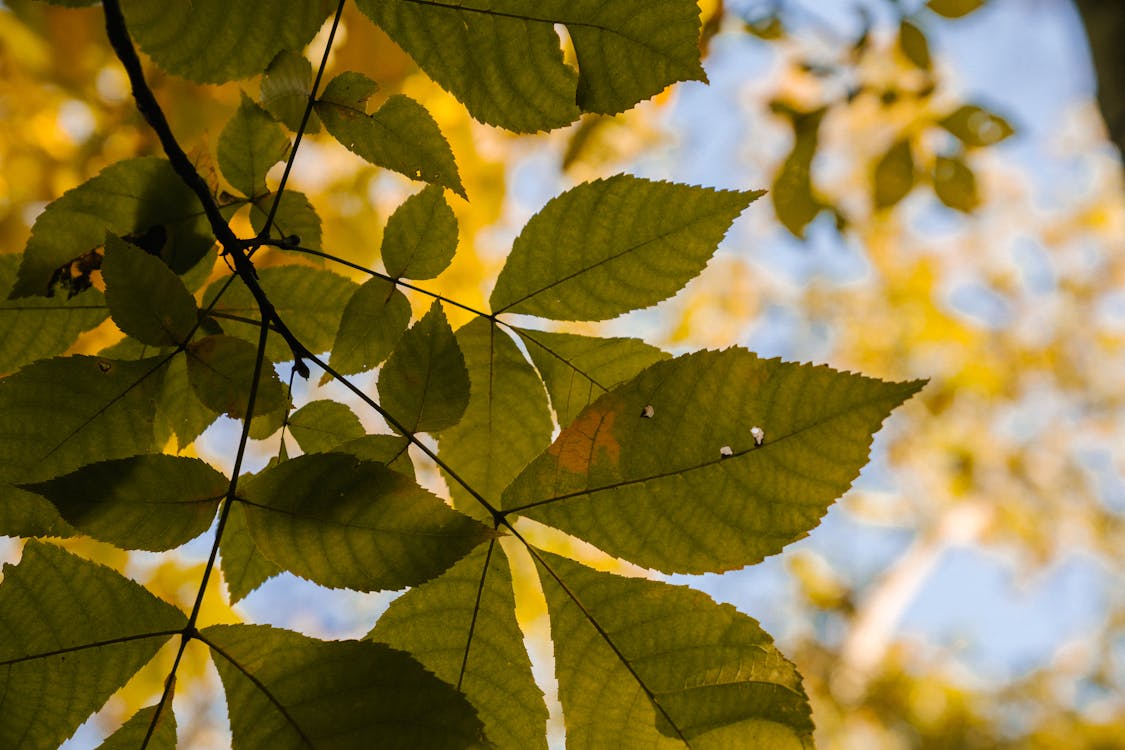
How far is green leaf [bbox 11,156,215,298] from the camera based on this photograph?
2.40ft

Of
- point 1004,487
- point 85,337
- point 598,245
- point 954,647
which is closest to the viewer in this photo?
point 598,245

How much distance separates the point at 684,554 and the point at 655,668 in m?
0.08

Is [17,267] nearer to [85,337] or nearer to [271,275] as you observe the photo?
[271,275]

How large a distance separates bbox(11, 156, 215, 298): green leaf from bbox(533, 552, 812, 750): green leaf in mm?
458

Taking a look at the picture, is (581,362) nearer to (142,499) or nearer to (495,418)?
(495,418)

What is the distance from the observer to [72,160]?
97.9 inches

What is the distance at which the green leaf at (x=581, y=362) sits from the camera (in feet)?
2.52

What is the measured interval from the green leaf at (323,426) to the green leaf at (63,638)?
0.23 metres

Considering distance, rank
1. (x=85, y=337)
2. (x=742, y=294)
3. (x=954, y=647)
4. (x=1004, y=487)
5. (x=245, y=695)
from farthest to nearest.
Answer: (x=954, y=647) → (x=1004, y=487) → (x=742, y=294) → (x=85, y=337) → (x=245, y=695)

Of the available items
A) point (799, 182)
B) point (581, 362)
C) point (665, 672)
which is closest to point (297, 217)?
point (581, 362)

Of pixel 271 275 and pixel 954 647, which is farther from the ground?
pixel 954 647

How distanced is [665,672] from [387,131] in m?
0.47

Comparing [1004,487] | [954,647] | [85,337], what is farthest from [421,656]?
[954,647]

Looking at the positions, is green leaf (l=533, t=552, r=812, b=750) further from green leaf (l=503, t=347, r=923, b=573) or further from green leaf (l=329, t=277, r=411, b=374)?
green leaf (l=329, t=277, r=411, b=374)
